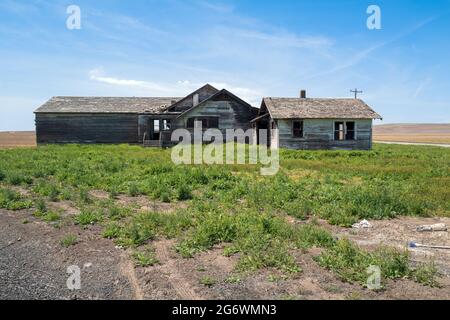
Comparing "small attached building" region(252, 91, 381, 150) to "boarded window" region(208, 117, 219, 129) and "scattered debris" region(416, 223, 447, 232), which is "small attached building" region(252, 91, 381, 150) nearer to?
"boarded window" region(208, 117, 219, 129)

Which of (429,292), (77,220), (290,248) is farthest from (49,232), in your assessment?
(429,292)

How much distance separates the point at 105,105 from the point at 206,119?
11.0 m

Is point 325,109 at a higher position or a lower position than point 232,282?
higher

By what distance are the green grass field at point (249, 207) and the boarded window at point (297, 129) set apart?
12.3m

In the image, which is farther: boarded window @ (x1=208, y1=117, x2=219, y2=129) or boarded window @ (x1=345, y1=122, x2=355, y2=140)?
boarded window @ (x1=208, y1=117, x2=219, y2=129)

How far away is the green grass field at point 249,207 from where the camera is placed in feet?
A: 16.8

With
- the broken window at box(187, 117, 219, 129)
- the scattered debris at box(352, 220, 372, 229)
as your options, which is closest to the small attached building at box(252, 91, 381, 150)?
the broken window at box(187, 117, 219, 129)

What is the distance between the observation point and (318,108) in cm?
2748

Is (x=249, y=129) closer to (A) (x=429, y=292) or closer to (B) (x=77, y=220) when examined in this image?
(B) (x=77, y=220)

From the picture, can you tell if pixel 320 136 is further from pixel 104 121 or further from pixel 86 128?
pixel 86 128

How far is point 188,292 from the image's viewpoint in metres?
4.10

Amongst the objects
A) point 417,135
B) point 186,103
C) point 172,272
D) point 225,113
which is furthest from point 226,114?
point 417,135

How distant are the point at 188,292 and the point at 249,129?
27.9 meters

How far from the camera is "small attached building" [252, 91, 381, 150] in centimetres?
2630
